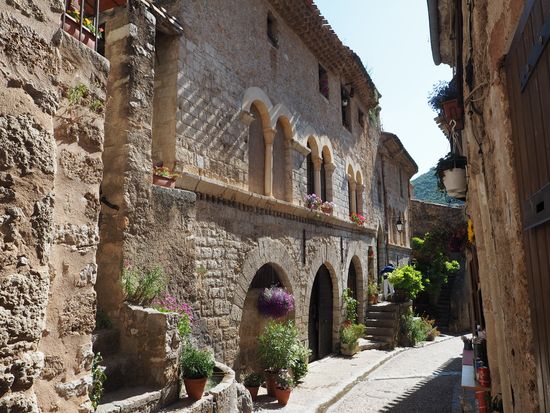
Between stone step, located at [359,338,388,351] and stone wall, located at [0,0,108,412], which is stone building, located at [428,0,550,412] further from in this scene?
stone step, located at [359,338,388,351]

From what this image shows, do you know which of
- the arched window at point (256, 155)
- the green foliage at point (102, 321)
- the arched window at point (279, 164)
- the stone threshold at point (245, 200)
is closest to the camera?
the green foliage at point (102, 321)

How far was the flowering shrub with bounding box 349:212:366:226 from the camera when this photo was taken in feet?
42.4

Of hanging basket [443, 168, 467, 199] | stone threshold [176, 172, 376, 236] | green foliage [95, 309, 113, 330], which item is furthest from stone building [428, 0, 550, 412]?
stone threshold [176, 172, 376, 236]

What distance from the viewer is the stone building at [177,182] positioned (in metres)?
2.29

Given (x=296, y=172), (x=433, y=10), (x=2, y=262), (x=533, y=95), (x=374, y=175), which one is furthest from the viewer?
(x=374, y=175)

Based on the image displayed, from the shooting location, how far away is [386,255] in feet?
53.8

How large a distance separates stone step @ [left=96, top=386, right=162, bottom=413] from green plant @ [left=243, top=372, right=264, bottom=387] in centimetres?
328

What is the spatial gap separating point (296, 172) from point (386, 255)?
8.22 metres

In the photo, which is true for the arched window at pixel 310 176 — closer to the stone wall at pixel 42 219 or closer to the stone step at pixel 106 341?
the stone step at pixel 106 341

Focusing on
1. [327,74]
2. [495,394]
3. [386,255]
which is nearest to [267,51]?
[327,74]

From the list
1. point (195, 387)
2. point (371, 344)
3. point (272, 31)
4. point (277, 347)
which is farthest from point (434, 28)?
point (371, 344)

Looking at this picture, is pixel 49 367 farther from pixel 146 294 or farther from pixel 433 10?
pixel 433 10

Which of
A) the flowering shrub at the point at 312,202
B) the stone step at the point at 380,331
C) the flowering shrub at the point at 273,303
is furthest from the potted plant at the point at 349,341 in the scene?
the flowering shrub at the point at 273,303

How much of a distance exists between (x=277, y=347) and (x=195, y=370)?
3.13 meters
